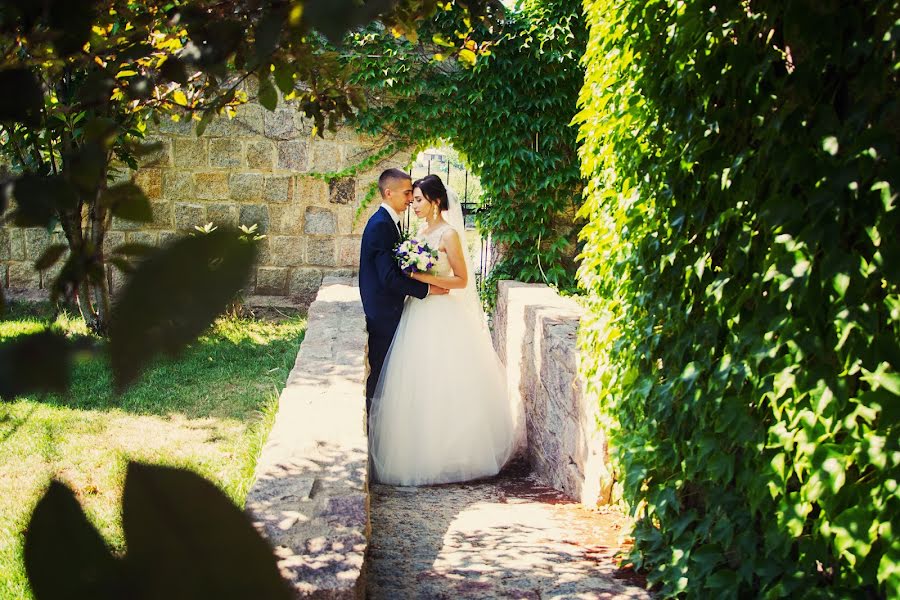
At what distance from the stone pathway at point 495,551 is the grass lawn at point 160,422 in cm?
68

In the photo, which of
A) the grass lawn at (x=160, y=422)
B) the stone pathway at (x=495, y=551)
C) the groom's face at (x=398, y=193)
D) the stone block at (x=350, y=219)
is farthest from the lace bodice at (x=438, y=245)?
the stone block at (x=350, y=219)

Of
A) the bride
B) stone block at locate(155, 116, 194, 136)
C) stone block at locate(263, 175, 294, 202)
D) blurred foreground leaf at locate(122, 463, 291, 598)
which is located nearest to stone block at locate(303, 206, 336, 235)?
stone block at locate(263, 175, 294, 202)

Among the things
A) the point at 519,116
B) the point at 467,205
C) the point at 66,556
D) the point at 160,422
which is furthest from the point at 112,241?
the point at 467,205

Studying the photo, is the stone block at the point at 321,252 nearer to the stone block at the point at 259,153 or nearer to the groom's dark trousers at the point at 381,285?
the stone block at the point at 259,153

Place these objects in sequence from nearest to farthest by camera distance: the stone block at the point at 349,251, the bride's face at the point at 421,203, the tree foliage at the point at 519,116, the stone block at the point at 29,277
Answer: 1. the stone block at the point at 29,277
2. the bride's face at the point at 421,203
3. the tree foliage at the point at 519,116
4. the stone block at the point at 349,251

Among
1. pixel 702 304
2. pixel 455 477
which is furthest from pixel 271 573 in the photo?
pixel 455 477

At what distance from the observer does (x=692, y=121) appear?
2.46m

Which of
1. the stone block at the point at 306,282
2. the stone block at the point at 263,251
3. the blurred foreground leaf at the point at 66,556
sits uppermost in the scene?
the stone block at the point at 263,251

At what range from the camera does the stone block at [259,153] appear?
8.27 meters

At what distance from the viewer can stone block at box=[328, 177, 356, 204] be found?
8367 mm

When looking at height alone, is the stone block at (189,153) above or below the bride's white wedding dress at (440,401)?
above

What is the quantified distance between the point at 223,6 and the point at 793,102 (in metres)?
1.69

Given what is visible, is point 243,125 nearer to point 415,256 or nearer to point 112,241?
point 415,256

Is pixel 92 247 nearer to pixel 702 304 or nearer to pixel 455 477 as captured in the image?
pixel 702 304
